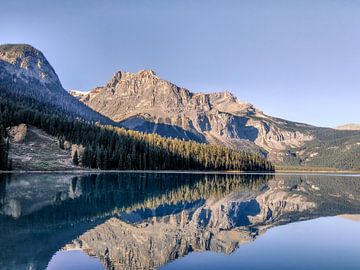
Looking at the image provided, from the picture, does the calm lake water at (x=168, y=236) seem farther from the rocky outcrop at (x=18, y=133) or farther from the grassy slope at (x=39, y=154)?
the rocky outcrop at (x=18, y=133)

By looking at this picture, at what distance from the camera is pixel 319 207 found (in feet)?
172

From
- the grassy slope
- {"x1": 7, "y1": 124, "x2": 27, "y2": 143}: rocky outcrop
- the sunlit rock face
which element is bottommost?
the sunlit rock face

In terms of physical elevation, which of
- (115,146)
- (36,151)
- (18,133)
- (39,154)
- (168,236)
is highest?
(18,133)

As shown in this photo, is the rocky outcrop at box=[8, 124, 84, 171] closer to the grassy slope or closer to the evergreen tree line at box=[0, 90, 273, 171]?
the grassy slope

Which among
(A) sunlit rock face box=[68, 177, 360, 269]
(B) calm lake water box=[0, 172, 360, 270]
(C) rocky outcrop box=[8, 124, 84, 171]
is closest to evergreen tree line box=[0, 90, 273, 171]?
(C) rocky outcrop box=[8, 124, 84, 171]

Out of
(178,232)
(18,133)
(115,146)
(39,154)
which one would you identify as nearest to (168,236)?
(178,232)

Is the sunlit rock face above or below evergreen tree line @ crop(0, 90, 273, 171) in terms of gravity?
below

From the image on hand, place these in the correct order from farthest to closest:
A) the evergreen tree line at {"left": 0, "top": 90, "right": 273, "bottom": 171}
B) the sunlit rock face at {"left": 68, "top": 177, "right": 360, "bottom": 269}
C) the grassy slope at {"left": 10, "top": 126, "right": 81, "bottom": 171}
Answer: the evergreen tree line at {"left": 0, "top": 90, "right": 273, "bottom": 171} < the grassy slope at {"left": 10, "top": 126, "right": 81, "bottom": 171} < the sunlit rock face at {"left": 68, "top": 177, "right": 360, "bottom": 269}

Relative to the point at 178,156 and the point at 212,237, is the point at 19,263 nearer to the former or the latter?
the point at 212,237

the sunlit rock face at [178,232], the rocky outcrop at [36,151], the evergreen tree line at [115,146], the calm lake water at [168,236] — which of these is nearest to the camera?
the calm lake water at [168,236]

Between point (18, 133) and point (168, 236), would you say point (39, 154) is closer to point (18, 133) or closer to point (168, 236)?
point (18, 133)

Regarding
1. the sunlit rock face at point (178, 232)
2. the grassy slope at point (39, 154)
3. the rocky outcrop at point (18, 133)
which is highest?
the rocky outcrop at point (18, 133)

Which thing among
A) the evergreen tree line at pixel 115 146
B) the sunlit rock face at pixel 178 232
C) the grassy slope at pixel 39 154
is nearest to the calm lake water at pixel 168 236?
the sunlit rock face at pixel 178 232

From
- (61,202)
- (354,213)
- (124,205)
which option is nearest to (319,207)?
(354,213)
